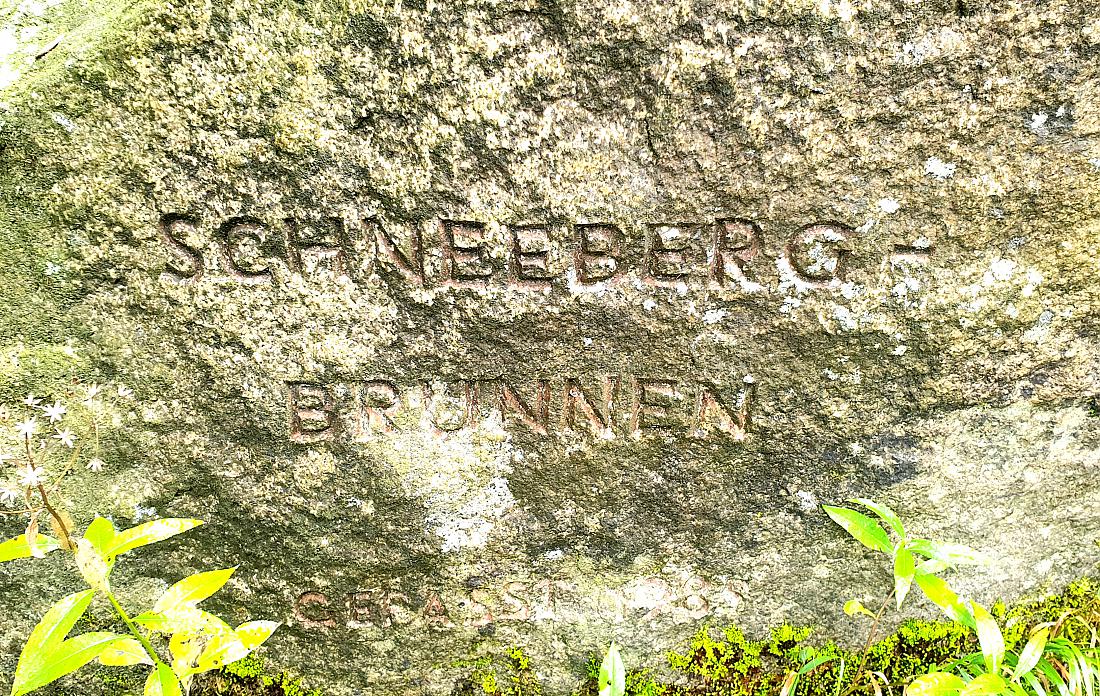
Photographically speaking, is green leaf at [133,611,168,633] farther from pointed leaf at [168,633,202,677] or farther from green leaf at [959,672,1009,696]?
green leaf at [959,672,1009,696]

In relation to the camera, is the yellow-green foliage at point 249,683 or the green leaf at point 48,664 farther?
the yellow-green foliage at point 249,683

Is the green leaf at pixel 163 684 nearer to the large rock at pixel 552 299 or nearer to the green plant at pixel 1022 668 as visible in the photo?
the large rock at pixel 552 299

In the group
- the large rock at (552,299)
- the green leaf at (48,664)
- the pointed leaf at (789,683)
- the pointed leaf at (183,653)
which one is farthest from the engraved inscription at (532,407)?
the pointed leaf at (789,683)

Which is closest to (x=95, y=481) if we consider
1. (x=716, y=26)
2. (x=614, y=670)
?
(x=614, y=670)

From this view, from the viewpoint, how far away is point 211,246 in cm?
144

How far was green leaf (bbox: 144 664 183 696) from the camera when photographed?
1.22m

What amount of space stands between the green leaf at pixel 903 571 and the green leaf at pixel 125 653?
1293mm

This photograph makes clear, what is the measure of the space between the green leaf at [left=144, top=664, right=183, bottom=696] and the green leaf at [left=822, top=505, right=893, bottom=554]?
3.85ft

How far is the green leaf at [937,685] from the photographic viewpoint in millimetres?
1500

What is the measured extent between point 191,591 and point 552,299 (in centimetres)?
83

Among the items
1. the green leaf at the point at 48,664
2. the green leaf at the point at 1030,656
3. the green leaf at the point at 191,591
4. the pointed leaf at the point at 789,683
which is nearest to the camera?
the green leaf at the point at 48,664

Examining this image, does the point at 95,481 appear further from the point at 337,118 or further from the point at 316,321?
the point at 337,118

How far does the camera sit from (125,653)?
123 cm

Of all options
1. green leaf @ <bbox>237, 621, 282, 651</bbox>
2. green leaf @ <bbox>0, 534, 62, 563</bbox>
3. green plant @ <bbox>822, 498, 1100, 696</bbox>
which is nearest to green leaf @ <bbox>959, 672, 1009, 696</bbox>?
green plant @ <bbox>822, 498, 1100, 696</bbox>
